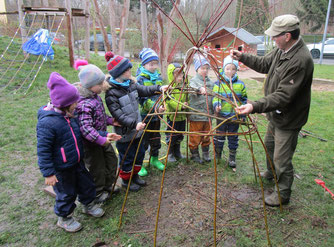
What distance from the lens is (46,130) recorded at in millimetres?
2039

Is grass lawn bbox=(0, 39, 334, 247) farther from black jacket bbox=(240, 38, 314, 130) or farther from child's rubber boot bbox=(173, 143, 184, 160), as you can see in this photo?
black jacket bbox=(240, 38, 314, 130)

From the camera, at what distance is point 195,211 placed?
2693mm

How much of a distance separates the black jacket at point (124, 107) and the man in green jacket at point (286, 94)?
4.03 feet

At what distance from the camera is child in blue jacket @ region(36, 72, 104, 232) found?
204 cm

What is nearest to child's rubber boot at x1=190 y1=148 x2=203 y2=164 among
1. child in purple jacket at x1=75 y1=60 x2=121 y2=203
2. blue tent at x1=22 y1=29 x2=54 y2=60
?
child in purple jacket at x1=75 y1=60 x2=121 y2=203

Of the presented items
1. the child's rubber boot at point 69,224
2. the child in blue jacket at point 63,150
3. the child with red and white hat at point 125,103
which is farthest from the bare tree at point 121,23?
the child's rubber boot at point 69,224

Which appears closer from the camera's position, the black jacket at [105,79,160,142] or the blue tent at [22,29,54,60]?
the black jacket at [105,79,160,142]

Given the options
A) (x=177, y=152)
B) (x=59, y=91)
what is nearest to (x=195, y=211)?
(x=177, y=152)

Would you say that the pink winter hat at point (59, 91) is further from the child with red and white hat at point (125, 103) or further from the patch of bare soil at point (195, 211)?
the patch of bare soil at point (195, 211)

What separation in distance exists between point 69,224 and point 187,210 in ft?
4.08

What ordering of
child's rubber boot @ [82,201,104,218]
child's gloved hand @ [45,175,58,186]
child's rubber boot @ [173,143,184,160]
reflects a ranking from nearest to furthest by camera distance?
child's gloved hand @ [45,175,58,186] < child's rubber boot @ [82,201,104,218] < child's rubber boot @ [173,143,184,160]

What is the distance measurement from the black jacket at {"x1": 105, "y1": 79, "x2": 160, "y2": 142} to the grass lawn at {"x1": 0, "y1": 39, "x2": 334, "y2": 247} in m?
0.82

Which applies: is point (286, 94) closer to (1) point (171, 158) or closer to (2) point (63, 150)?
(1) point (171, 158)

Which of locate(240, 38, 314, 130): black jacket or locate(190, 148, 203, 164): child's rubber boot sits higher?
locate(240, 38, 314, 130): black jacket
